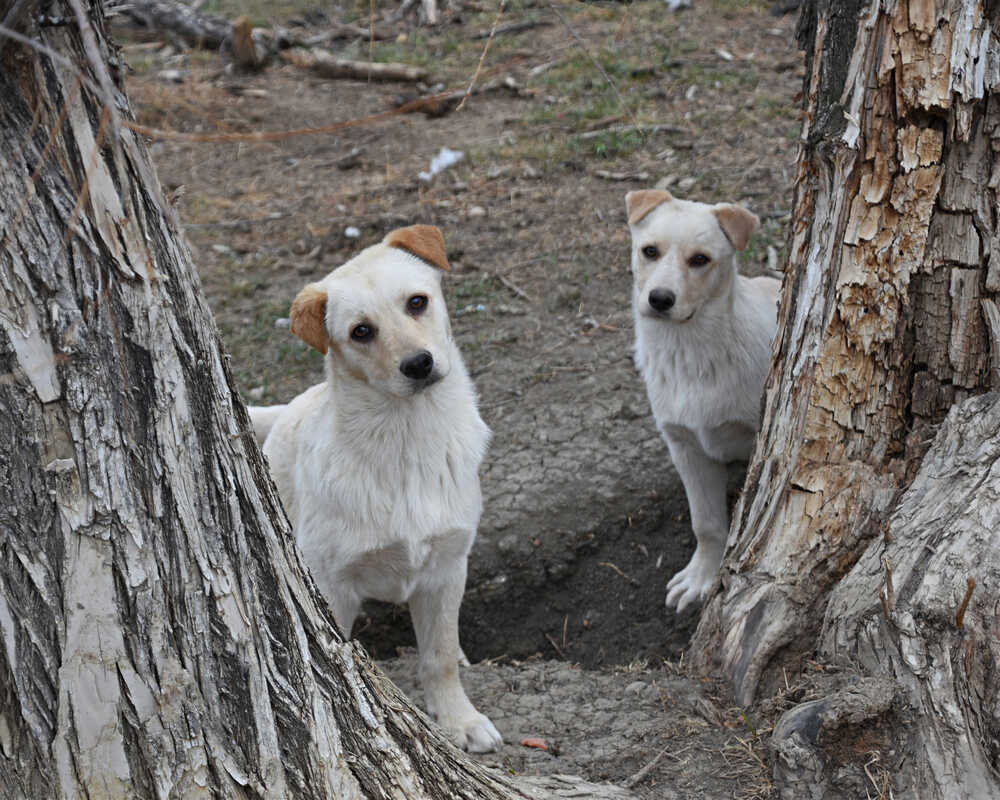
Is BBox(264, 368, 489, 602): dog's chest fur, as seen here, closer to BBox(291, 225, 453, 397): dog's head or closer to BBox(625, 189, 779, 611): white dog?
BBox(291, 225, 453, 397): dog's head

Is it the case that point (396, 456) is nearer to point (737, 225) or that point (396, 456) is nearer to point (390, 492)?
point (390, 492)

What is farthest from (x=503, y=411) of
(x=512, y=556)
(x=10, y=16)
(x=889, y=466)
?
(x=10, y=16)

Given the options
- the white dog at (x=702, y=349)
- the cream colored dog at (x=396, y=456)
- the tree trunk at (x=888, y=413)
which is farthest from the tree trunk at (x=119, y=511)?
the white dog at (x=702, y=349)

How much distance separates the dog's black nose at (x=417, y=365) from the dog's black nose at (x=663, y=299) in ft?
4.35

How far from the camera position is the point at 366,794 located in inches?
90.0

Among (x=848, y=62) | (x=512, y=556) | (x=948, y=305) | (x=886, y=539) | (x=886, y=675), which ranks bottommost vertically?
(x=512, y=556)

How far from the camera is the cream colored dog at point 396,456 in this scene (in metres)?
3.57

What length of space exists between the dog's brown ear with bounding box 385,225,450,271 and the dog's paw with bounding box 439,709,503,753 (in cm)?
171

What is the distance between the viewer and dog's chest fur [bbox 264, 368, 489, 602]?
3662 mm

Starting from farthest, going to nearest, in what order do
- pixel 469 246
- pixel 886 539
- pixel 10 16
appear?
Result: pixel 469 246
pixel 886 539
pixel 10 16

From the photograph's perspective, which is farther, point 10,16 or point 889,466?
point 889,466

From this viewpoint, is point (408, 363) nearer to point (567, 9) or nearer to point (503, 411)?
point (503, 411)

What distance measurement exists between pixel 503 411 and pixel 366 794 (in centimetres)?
346

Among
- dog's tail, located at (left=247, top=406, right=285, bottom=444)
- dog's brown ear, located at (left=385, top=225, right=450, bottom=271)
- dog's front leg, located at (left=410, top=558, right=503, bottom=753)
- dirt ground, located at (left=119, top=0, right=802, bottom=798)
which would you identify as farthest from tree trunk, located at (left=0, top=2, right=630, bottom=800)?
dog's tail, located at (left=247, top=406, right=285, bottom=444)
